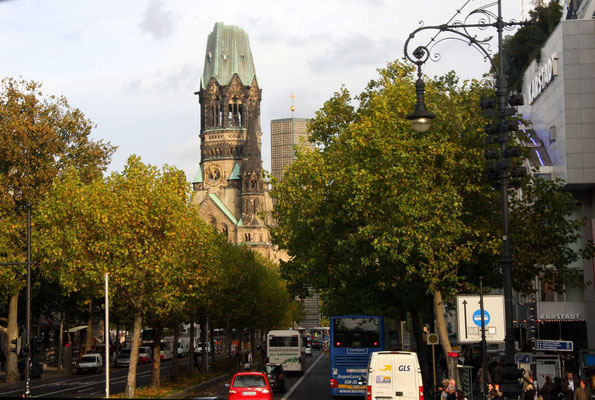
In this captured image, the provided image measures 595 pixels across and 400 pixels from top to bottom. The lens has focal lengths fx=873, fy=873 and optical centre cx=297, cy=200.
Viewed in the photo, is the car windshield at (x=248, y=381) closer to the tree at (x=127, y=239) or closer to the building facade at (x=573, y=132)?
the tree at (x=127, y=239)

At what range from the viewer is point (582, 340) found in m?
45.7

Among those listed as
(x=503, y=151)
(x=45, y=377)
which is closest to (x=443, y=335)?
(x=503, y=151)

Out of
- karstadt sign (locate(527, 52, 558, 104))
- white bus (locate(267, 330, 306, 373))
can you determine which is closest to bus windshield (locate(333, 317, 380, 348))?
karstadt sign (locate(527, 52, 558, 104))

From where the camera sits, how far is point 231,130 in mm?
150625

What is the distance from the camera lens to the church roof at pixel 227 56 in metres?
152

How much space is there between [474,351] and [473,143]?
23.2 meters

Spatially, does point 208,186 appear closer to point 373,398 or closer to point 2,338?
point 2,338

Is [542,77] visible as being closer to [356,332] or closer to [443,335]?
[356,332]

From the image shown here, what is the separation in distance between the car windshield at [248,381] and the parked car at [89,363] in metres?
37.3

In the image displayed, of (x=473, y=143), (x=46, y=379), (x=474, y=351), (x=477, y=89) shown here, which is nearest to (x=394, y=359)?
(x=473, y=143)

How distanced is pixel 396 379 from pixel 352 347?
40.4ft

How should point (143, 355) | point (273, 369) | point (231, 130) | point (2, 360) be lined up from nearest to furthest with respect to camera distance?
point (273, 369) → point (2, 360) → point (143, 355) → point (231, 130)

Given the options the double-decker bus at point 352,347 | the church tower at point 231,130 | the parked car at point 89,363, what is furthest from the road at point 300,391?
the church tower at point 231,130

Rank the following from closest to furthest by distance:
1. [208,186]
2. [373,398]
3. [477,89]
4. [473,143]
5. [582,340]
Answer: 1. [373,398]
2. [473,143]
3. [477,89]
4. [582,340]
5. [208,186]
